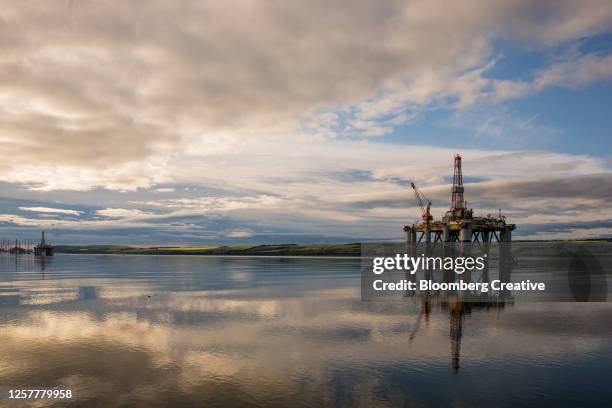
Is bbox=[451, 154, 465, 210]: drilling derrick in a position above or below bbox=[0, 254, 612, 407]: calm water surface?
above

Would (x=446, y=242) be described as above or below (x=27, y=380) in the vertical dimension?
above

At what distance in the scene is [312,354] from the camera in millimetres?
43000

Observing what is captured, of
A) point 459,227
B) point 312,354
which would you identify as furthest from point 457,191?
point 312,354

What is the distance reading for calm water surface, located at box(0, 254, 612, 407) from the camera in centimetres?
3200

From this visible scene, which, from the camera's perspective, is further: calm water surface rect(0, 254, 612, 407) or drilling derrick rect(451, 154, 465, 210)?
drilling derrick rect(451, 154, 465, 210)

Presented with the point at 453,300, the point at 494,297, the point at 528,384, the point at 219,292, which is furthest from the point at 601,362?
the point at 219,292

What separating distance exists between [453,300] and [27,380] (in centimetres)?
6908

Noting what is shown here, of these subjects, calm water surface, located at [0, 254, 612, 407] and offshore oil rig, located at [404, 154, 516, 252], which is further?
offshore oil rig, located at [404, 154, 516, 252]

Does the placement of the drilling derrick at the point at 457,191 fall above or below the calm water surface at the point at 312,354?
above

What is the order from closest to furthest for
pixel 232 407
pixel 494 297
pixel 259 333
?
pixel 232 407, pixel 259 333, pixel 494 297

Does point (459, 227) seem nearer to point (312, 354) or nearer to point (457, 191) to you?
point (457, 191)

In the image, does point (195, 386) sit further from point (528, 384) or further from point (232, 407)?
point (528, 384)

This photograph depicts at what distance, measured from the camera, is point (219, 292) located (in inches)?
3851

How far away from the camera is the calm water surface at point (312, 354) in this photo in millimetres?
32000
